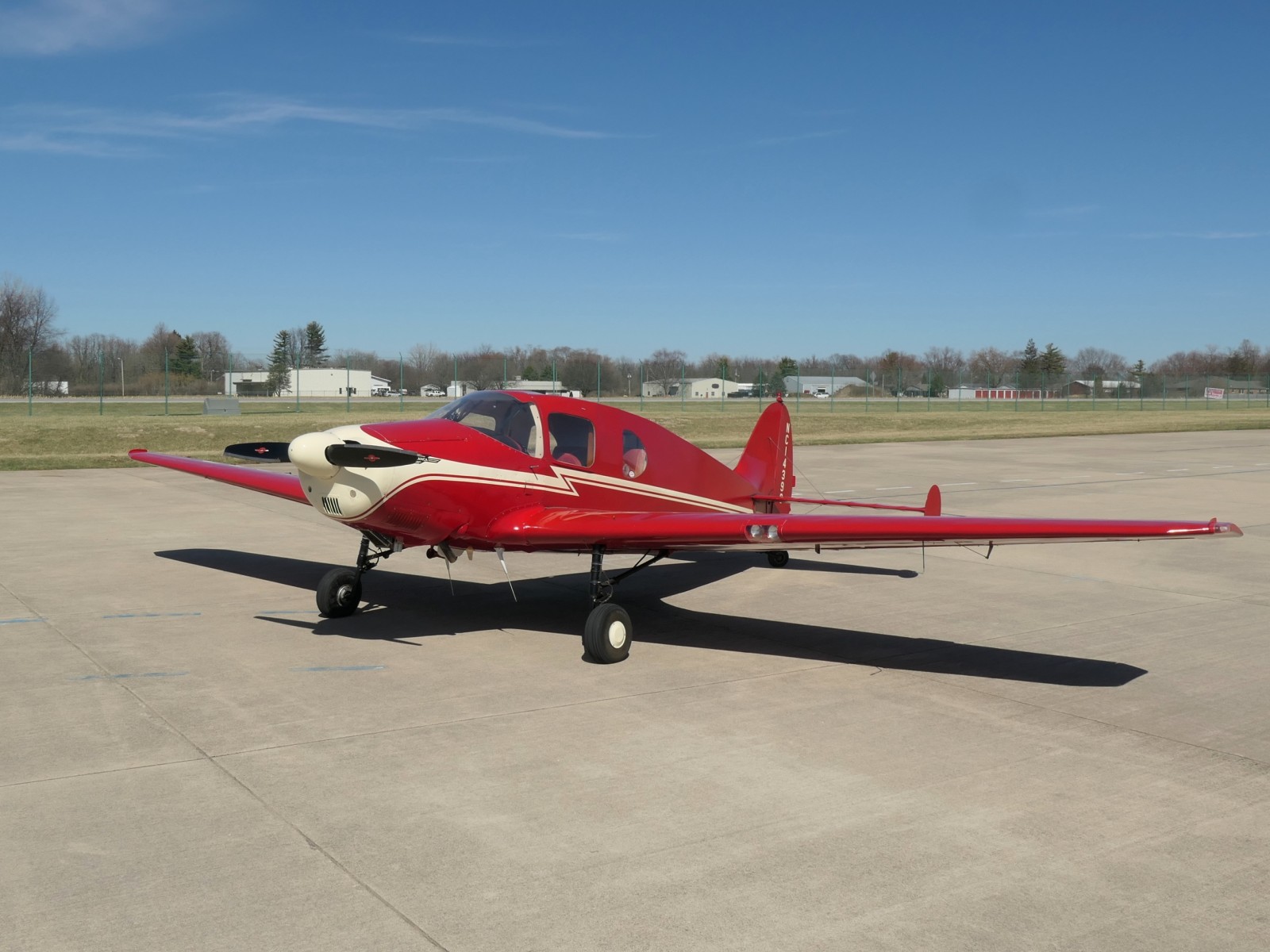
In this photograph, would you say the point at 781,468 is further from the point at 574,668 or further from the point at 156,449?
the point at 156,449

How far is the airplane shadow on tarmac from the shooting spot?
8.51 meters

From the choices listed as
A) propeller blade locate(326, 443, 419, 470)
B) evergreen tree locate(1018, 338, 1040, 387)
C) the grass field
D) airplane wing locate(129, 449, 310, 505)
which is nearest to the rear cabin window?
propeller blade locate(326, 443, 419, 470)

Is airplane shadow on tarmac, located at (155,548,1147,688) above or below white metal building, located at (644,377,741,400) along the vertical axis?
below

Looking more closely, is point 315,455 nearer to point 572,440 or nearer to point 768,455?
point 572,440

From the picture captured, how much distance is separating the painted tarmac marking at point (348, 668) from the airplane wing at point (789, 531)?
1384 mm

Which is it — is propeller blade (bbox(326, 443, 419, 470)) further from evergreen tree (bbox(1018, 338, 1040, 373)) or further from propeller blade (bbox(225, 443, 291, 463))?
evergreen tree (bbox(1018, 338, 1040, 373))

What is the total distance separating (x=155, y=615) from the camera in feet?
33.0

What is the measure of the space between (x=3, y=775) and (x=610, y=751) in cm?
334

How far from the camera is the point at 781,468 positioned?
12.8 meters

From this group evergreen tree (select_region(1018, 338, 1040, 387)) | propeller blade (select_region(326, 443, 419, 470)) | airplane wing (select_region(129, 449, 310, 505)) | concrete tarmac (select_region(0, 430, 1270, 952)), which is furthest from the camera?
evergreen tree (select_region(1018, 338, 1040, 387))

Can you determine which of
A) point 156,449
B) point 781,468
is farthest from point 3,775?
point 156,449

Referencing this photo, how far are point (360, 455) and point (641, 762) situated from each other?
3.30m

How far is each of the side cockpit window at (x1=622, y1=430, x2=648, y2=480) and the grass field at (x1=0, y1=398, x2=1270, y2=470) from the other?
1130 centimetres

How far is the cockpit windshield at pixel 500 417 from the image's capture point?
9.11 meters
